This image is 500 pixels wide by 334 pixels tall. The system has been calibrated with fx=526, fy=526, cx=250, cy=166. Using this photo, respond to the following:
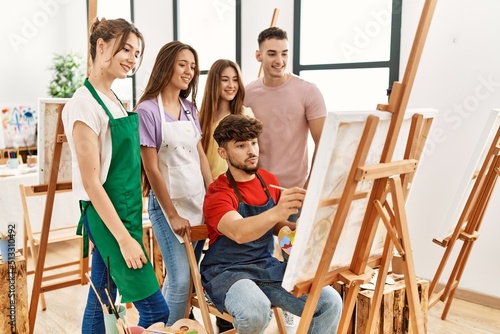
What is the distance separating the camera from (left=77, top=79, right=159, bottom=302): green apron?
177 centimetres

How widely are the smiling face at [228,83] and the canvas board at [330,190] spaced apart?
98 centimetres

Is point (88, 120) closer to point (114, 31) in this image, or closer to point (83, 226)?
point (114, 31)

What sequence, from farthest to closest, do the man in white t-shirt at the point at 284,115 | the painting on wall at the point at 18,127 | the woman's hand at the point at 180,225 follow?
the painting on wall at the point at 18,127
the man in white t-shirt at the point at 284,115
the woman's hand at the point at 180,225

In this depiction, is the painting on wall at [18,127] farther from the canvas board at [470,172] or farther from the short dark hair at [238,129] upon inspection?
the canvas board at [470,172]

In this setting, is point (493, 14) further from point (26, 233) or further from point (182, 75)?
point (26, 233)

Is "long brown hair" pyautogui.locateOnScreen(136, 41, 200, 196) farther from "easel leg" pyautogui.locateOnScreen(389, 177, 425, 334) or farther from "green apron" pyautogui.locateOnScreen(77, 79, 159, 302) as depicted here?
"easel leg" pyautogui.locateOnScreen(389, 177, 425, 334)

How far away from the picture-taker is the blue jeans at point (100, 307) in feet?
6.09

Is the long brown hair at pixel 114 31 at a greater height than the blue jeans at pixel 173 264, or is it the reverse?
the long brown hair at pixel 114 31

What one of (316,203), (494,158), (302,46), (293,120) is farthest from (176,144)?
(302,46)

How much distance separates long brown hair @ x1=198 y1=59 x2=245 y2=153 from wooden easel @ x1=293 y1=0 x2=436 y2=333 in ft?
3.18

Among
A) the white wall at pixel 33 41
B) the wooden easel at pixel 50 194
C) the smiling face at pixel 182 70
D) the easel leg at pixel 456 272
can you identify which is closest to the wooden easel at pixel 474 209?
the easel leg at pixel 456 272

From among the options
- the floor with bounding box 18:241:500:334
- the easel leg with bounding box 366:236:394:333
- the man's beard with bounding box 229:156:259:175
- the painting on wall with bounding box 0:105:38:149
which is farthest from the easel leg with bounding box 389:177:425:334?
the painting on wall with bounding box 0:105:38:149

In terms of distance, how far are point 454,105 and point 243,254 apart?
1833 millimetres

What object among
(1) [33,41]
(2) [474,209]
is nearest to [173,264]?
(2) [474,209]
